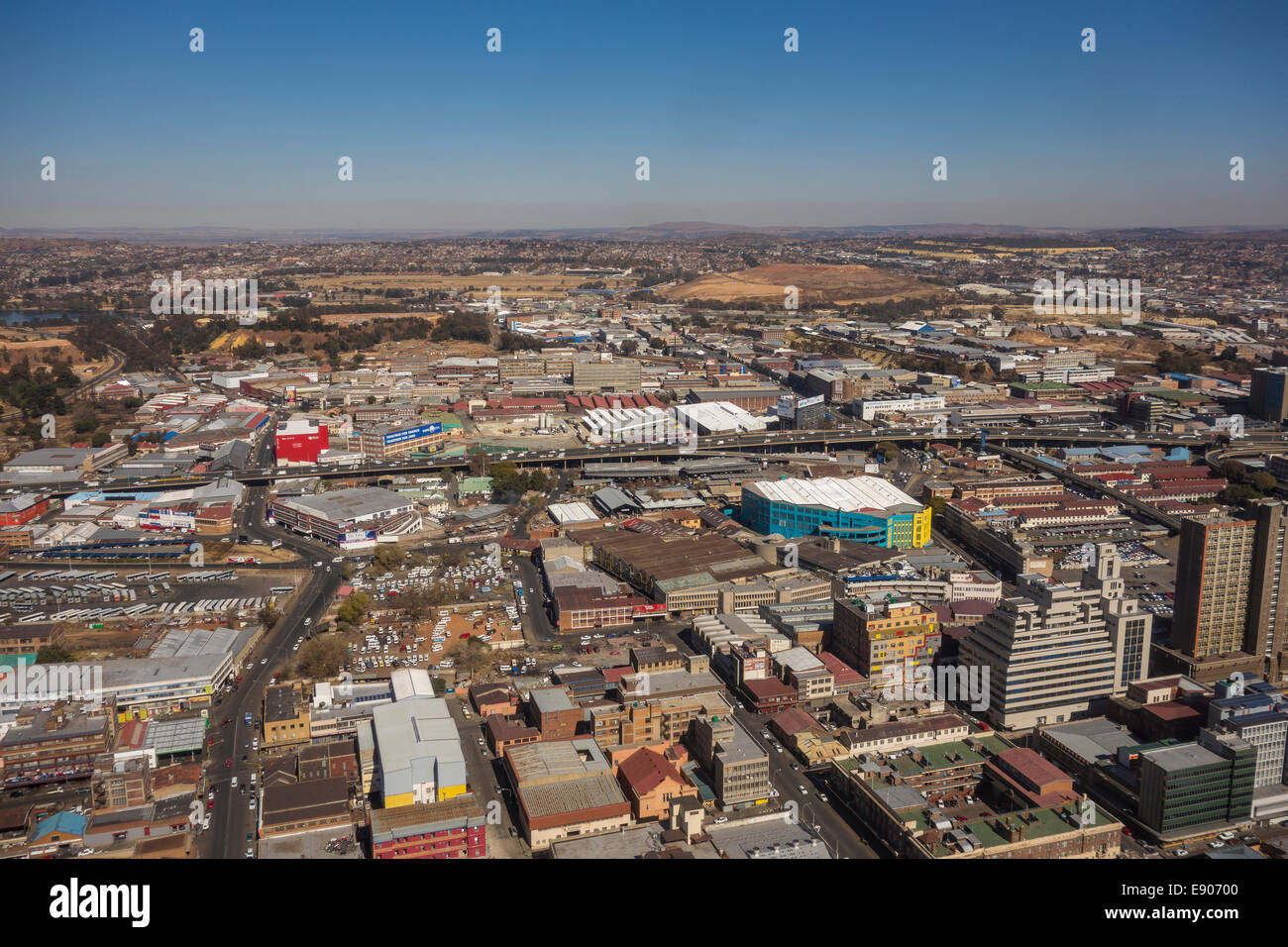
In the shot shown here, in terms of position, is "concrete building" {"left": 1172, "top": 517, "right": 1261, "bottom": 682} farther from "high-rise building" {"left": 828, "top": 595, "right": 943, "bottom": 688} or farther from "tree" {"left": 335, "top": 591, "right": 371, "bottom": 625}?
"tree" {"left": 335, "top": 591, "right": 371, "bottom": 625}

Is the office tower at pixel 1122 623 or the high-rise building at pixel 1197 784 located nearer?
the high-rise building at pixel 1197 784

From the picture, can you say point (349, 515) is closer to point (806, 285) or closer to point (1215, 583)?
point (1215, 583)

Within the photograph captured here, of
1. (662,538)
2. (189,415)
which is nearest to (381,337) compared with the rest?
(189,415)

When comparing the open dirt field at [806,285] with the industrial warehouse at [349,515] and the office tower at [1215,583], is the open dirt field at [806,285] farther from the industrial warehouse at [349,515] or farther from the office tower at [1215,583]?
the office tower at [1215,583]

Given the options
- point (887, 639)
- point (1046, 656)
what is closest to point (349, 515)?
point (887, 639)

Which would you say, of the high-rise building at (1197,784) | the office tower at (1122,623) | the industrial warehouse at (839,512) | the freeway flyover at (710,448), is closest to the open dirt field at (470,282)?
the freeway flyover at (710,448)

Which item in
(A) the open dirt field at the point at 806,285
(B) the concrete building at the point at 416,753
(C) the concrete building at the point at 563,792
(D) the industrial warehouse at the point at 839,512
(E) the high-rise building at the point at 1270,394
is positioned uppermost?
(A) the open dirt field at the point at 806,285

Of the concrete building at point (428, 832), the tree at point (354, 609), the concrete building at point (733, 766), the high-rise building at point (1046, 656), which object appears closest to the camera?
the concrete building at point (428, 832)

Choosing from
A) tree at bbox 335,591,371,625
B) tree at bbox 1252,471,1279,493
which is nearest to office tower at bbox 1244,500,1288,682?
tree at bbox 1252,471,1279,493
